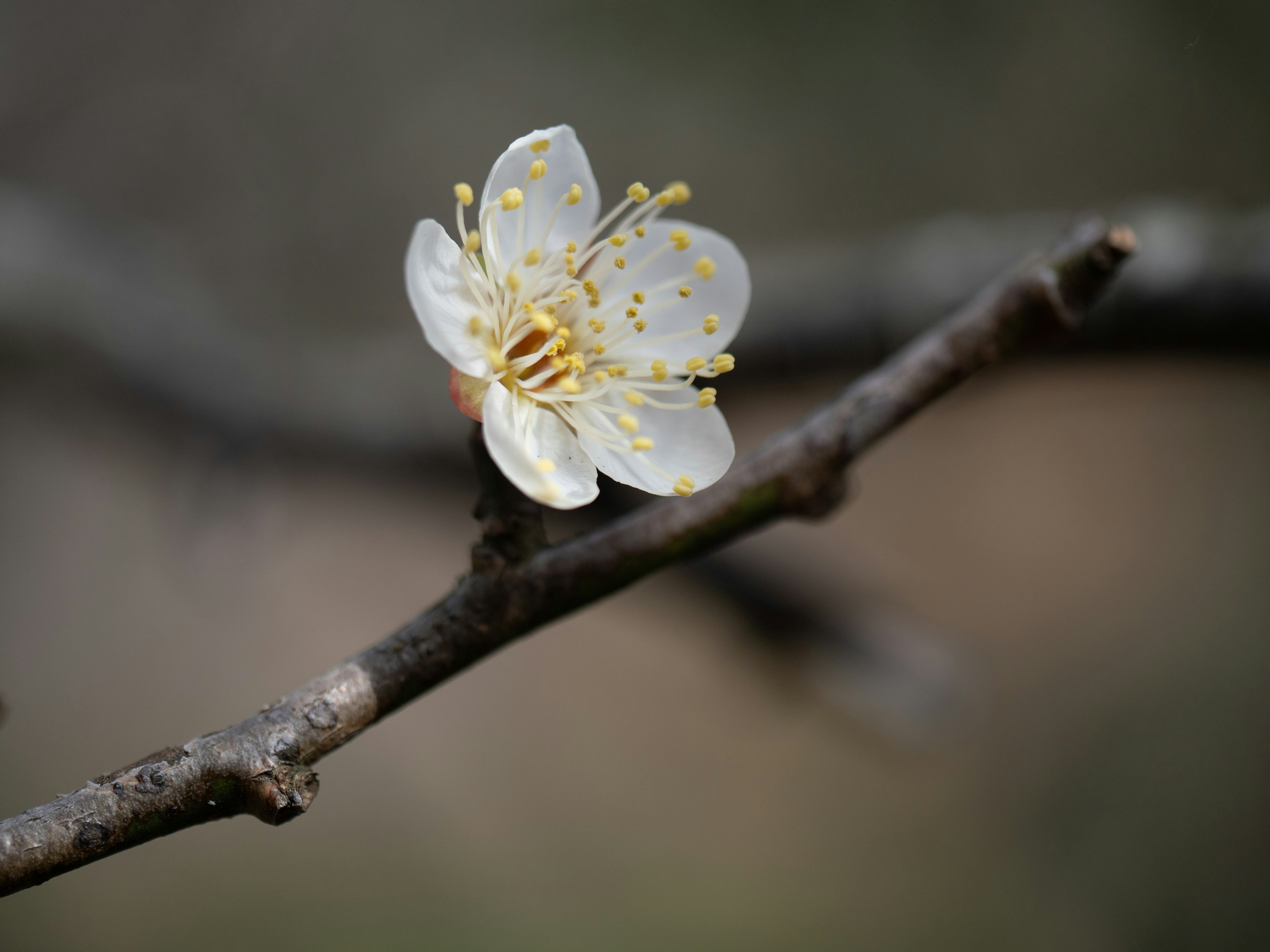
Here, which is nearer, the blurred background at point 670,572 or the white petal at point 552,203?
the white petal at point 552,203

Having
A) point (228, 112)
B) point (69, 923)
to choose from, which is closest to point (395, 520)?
point (69, 923)

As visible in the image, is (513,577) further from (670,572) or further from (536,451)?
(670,572)

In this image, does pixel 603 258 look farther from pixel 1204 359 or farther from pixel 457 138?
pixel 457 138

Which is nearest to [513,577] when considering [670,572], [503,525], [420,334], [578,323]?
[503,525]

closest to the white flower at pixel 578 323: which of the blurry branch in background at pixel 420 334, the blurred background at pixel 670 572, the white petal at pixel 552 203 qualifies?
the white petal at pixel 552 203

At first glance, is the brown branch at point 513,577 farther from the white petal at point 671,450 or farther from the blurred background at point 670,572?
the blurred background at point 670,572

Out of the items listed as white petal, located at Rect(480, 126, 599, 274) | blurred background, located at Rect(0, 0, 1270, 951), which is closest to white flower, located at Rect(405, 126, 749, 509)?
white petal, located at Rect(480, 126, 599, 274)
